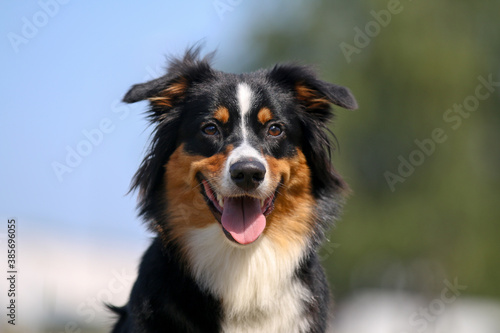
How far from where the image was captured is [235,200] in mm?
5242

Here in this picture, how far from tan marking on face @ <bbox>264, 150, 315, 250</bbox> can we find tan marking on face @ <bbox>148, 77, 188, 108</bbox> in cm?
108

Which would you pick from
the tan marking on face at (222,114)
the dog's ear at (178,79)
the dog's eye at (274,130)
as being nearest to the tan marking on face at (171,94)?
the dog's ear at (178,79)

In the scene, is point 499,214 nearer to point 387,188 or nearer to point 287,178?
point 387,188

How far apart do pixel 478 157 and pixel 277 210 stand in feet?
59.5

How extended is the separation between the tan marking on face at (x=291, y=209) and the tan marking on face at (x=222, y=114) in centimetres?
52

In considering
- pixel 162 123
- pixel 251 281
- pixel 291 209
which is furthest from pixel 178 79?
pixel 251 281

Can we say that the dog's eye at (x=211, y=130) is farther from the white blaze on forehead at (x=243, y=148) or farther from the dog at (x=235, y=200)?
the white blaze on forehead at (x=243, y=148)

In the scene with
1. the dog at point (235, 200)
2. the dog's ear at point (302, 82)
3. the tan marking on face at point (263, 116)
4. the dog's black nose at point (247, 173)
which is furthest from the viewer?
the dog's ear at point (302, 82)

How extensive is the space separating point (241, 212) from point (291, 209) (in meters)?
0.48

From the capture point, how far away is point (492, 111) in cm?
2283

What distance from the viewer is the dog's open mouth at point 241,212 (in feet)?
16.9

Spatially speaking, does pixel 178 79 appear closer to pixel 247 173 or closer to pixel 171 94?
pixel 171 94

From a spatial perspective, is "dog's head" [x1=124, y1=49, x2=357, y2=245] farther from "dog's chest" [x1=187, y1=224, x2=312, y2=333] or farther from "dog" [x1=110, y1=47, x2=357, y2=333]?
"dog's chest" [x1=187, y1=224, x2=312, y2=333]

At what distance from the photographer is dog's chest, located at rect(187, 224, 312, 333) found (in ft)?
16.7
